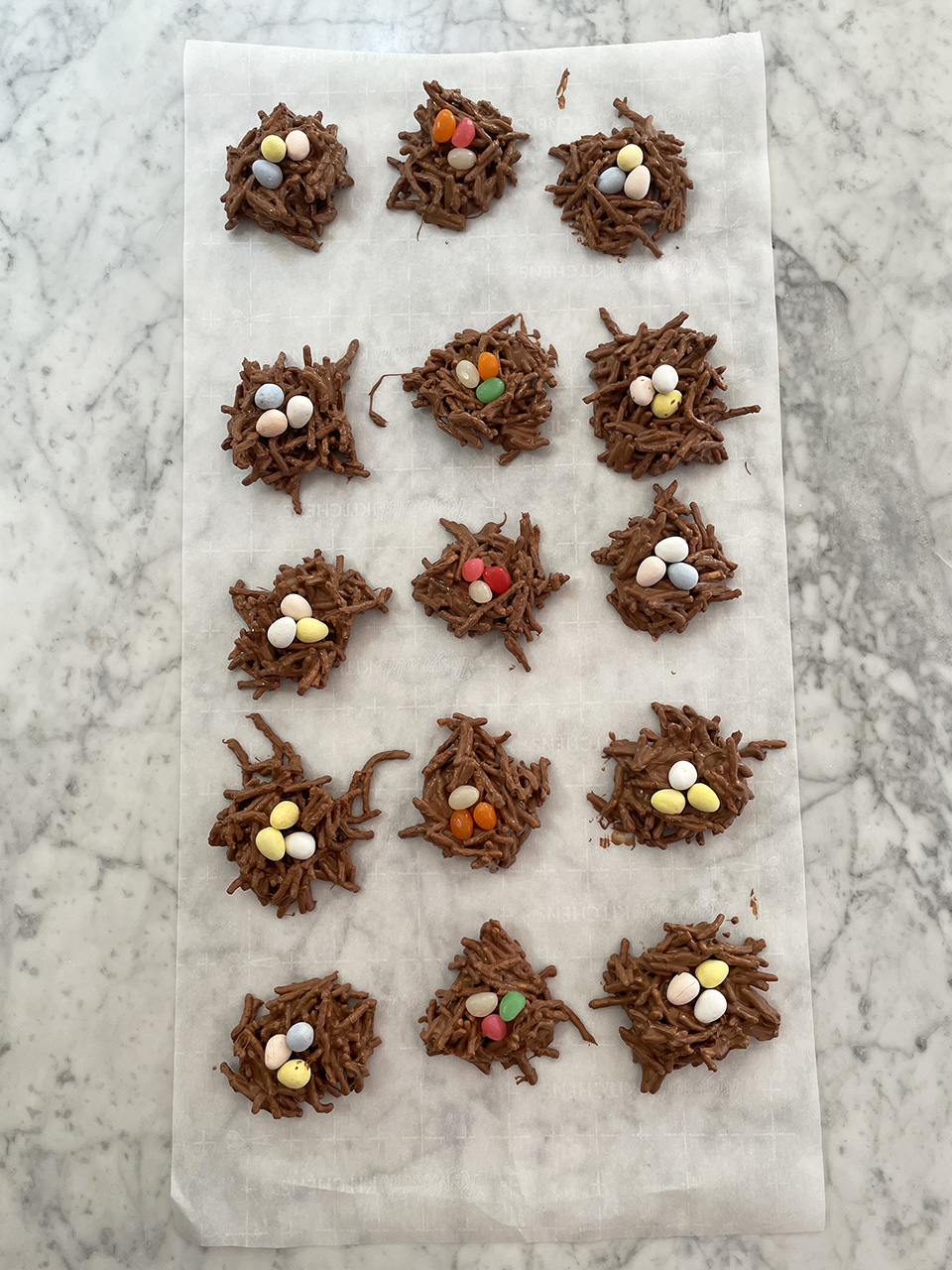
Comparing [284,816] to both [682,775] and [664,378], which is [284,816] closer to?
[682,775]

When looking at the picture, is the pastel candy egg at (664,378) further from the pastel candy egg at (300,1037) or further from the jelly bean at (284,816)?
the pastel candy egg at (300,1037)

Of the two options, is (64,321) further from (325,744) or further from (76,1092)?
(76,1092)

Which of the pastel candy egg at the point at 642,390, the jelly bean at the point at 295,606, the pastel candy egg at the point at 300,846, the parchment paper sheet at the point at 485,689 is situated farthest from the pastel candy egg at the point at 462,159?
the pastel candy egg at the point at 300,846

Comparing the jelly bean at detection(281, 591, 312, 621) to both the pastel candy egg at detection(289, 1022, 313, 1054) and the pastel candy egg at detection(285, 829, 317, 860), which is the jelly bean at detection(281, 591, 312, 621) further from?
the pastel candy egg at detection(289, 1022, 313, 1054)

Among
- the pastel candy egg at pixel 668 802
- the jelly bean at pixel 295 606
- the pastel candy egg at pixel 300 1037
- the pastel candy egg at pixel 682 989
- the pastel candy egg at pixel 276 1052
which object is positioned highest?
the jelly bean at pixel 295 606

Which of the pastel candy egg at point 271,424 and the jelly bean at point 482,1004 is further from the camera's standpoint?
the pastel candy egg at point 271,424

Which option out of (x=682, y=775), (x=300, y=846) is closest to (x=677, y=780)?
(x=682, y=775)
